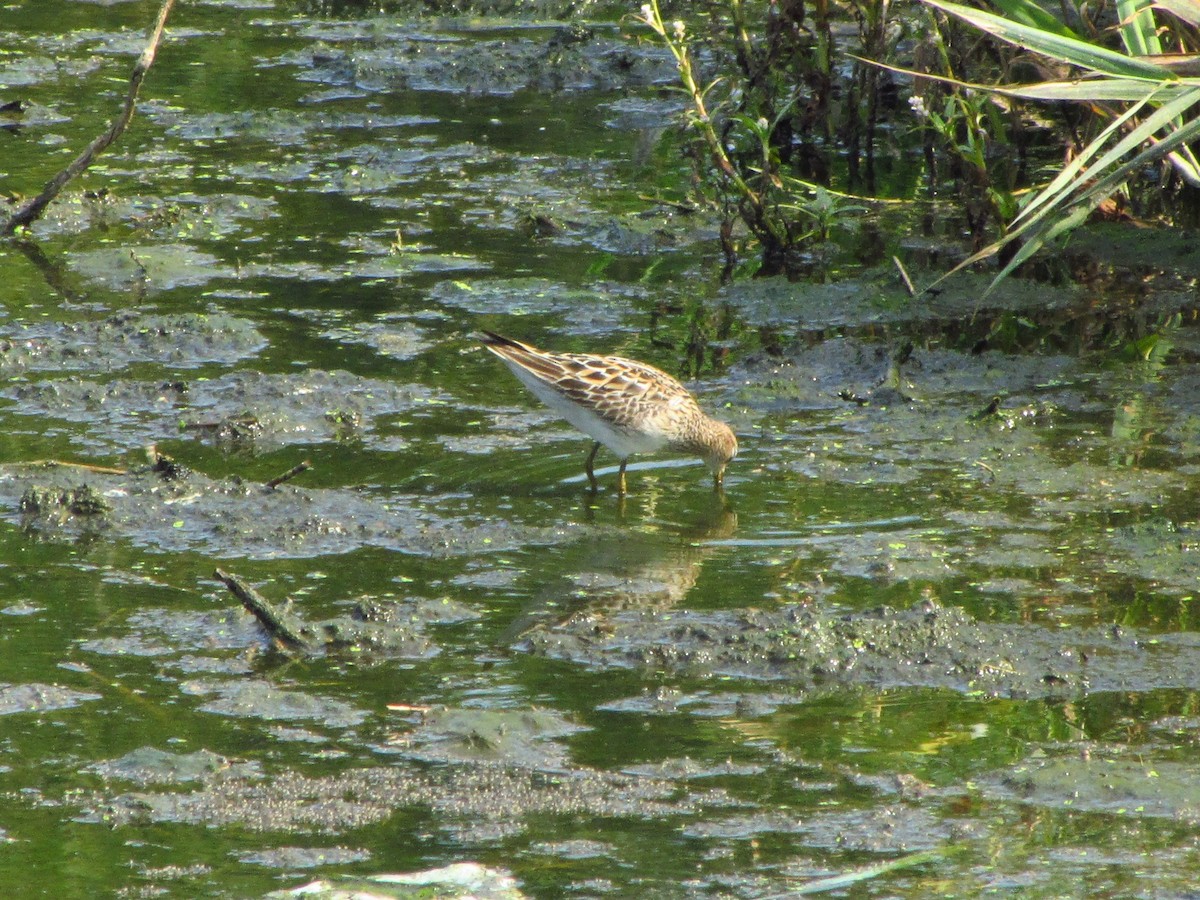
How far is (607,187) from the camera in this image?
12.1 m

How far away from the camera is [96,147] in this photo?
10328 millimetres

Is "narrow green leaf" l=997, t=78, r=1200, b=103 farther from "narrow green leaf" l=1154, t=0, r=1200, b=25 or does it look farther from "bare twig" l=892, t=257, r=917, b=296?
"bare twig" l=892, t=257, r=917, b=296

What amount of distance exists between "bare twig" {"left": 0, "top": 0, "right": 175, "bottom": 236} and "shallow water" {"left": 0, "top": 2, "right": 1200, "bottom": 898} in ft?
0.82

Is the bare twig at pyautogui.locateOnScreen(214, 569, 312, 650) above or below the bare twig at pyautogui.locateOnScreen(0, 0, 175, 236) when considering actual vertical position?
below

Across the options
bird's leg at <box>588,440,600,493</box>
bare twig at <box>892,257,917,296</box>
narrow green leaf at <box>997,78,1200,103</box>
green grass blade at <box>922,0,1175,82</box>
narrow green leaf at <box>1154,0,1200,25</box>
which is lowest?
bird's leg at <box>588,440,600,493</box>

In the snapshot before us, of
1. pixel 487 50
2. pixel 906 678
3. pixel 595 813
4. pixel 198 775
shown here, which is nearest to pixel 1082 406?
pixel 906 678

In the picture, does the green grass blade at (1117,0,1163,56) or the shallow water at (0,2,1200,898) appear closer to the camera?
the shallow water at (0,2,1200,898)

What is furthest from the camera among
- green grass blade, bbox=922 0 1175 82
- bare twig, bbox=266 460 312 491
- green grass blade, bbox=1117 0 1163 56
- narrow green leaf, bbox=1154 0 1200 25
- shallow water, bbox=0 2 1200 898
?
green grass blade, bbox=1117 0 1163 56

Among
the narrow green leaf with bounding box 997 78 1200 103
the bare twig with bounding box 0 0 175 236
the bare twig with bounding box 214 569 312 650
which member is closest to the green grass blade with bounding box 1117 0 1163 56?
the narrow green leaf with bounding box 997 78 1200 103

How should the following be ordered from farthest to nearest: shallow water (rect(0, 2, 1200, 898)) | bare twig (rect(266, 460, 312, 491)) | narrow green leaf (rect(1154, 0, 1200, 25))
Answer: narrow green leaf (rect(1154, 0, 1200, 25))
bare twig (rect(266, 460, 312, 491))
shallow water (rect(0, 2, 1200, 898))

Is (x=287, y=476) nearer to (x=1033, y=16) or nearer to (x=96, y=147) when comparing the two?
(x=1033, y=16)

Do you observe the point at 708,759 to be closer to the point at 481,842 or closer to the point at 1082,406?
the point at 481,842

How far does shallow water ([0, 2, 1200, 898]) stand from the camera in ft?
15.4

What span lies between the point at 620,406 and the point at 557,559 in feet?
3.28
